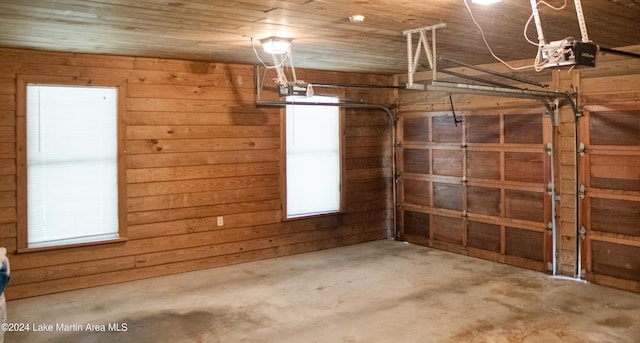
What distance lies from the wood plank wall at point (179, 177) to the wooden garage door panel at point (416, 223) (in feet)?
3.17

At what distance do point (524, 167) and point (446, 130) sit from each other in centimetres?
111

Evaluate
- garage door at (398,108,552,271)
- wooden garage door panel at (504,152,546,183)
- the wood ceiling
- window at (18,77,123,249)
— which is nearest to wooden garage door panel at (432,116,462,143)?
garage door at (398,108,552,271)

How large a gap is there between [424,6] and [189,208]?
3382 mm

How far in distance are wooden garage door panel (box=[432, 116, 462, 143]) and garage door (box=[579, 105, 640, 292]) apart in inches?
59.6

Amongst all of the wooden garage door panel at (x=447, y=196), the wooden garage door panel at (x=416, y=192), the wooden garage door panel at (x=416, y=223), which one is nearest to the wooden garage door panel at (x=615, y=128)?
the wooden garage door panel at (x=447, y=196)

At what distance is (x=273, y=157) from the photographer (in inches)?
242

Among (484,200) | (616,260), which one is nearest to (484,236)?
(484,200)

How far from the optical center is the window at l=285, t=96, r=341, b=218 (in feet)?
20.7

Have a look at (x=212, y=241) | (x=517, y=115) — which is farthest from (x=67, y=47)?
(x=517, y=115)

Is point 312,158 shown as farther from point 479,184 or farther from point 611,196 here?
point 611,196

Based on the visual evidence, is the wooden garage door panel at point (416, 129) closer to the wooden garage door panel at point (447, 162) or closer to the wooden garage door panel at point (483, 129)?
the wooden garage door panel at point (447, 162)

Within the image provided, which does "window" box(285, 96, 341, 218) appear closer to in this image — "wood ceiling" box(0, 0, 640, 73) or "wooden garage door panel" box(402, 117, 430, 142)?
"wooden garage door panel" box(402, 117, 430, 142)

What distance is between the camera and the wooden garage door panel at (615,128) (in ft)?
15.4

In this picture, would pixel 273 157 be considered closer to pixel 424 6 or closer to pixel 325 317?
pixel 325 317
